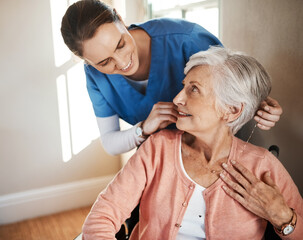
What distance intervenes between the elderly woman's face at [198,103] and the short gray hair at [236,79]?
0.03 metres

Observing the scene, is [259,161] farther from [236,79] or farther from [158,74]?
[158,74]

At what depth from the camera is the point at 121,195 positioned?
Answer: 50.9 inches

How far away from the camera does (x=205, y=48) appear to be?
142 centimetres

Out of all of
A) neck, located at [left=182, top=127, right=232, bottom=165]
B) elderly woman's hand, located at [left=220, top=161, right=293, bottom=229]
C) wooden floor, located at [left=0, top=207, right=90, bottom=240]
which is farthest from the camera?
wooden floor, located at [left=0, top=207, right=90, bottom=240]

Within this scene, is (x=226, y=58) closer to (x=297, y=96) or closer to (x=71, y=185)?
(x=297, y=96)

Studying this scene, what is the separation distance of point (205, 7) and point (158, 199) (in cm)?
150

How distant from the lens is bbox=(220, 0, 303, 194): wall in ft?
4.43

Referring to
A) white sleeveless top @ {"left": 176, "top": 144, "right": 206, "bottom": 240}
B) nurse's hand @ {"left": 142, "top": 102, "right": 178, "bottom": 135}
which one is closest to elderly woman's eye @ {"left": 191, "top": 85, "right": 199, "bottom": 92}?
nurse's hand @ {"left": 142, "top": 102, "right": 178, "bottom": 135}

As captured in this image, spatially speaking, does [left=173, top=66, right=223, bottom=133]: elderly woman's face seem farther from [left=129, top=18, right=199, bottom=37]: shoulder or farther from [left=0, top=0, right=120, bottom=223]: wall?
[left=0, top=0, right=120, bottom=223]: wall

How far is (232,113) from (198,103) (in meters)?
0.15

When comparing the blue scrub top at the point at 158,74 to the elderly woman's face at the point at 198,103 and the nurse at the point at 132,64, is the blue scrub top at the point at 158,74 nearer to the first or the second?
the nurse at the point at 132,64

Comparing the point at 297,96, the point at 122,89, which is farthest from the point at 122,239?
the point at 297,96

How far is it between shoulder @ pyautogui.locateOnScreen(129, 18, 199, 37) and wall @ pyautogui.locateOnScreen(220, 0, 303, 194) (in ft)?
1.12

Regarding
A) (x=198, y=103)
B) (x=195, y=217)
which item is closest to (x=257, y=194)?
(x=195, y=217)
